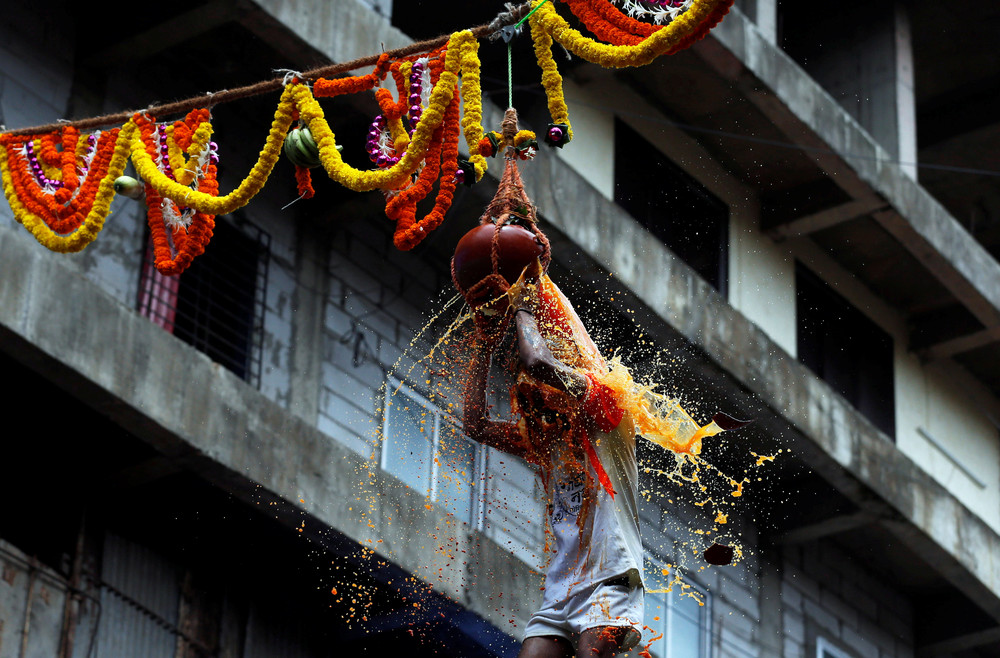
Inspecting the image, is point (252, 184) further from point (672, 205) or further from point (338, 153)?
point (672, 205)

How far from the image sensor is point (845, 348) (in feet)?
66.5

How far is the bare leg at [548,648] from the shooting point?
7.82m

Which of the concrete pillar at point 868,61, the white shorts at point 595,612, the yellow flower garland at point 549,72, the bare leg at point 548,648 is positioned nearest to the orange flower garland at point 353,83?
the yellow flower garland at point 549,72

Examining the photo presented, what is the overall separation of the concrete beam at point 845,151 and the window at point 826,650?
387cm

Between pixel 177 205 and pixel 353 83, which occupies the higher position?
pixel 353 83

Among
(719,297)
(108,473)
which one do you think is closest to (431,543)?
(108,473)

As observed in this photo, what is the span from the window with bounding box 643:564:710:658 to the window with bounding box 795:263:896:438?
3.47 meters

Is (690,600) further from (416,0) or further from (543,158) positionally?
(416,0)

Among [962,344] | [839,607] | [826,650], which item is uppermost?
[962,344]

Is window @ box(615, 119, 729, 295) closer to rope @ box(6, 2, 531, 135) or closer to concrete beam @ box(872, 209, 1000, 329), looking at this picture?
concrete beam @ box(872, 209, 1000, 329)

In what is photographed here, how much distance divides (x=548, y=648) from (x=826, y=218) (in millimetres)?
11591

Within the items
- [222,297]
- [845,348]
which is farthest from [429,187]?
[845,348]

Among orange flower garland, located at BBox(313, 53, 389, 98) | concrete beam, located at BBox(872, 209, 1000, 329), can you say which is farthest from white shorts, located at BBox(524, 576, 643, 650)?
concrete beam, located at BBox(872, 209, 1000, 329)

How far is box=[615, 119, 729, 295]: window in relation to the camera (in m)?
17.9
